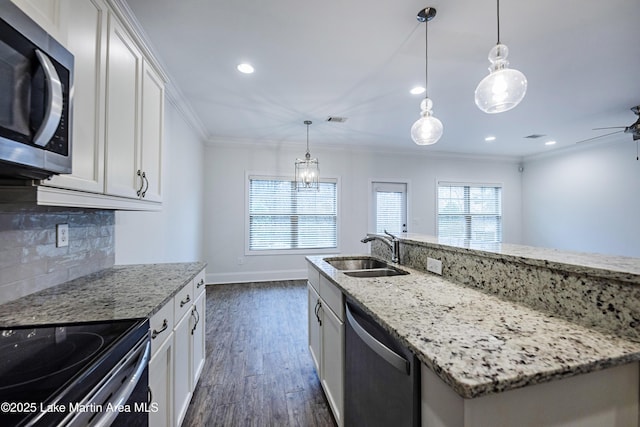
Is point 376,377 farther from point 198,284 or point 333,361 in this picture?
point 198,284

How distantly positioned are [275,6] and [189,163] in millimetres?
2702

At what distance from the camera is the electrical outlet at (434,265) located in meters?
1.64

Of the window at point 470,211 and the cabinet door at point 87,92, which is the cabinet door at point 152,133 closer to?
the cabinet door at point 87,92

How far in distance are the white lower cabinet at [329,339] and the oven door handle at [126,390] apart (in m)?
0.91

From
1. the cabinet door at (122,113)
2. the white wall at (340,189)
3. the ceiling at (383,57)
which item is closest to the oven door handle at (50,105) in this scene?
the cabinet door at (122,113)

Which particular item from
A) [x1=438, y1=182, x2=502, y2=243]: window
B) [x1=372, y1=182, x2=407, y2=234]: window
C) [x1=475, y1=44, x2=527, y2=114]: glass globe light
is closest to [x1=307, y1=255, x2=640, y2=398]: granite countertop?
[x1=475, y1=44, x2=527, y2=114]: glass globe light

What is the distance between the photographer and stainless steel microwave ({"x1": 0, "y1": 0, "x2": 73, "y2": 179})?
0.76 m

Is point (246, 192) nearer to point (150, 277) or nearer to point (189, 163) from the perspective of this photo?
point (189, 163)

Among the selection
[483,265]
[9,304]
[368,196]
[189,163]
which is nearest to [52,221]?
[9,304]

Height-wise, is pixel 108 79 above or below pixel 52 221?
above

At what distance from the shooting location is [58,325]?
3.15 feet

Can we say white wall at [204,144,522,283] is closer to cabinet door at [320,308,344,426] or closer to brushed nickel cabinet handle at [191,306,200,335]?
brushed nickel cabinet handle at [191,306,200,335]

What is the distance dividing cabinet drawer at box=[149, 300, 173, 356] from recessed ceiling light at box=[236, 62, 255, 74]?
2.18 m

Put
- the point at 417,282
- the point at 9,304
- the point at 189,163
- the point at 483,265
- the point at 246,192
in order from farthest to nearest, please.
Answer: the point at 246,192 < the point at 189,163 < the point at 417,282 < the point at 483,265 < the point at 9,304
